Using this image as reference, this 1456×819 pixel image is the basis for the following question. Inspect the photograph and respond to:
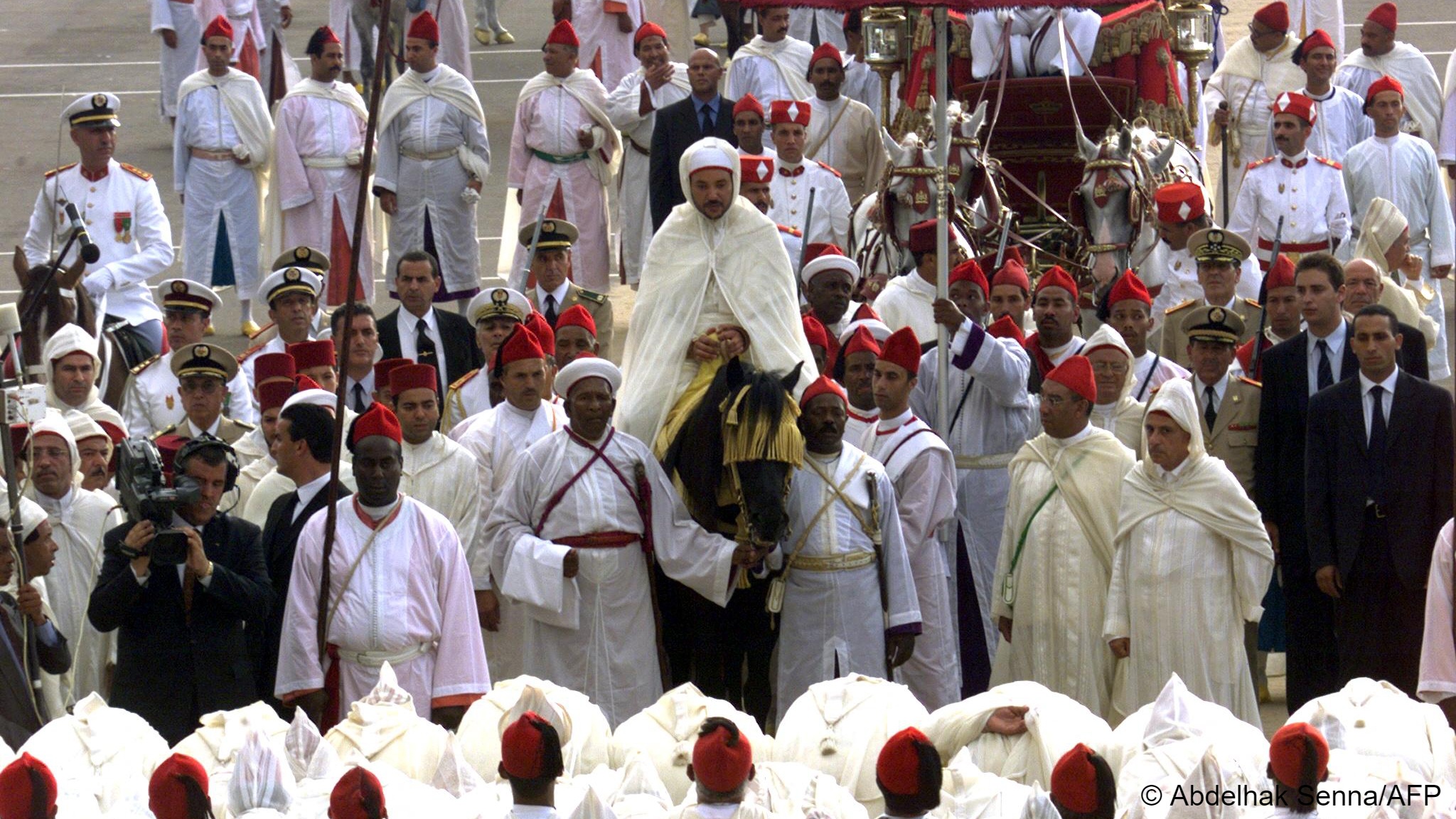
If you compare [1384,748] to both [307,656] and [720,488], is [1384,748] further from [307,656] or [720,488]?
[307,656]

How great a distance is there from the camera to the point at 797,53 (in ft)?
56.9

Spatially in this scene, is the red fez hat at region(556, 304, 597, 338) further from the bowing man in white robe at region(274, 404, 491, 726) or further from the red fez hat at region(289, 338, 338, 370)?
the bowing man in white robe at region(274, 404, 491, 726)

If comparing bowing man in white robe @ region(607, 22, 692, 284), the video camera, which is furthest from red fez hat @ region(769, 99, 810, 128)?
the video camera

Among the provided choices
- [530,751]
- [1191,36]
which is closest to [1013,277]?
[1191,36]

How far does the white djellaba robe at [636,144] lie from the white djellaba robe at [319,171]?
1573 mm

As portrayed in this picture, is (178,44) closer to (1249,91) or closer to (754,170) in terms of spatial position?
(1249,91)

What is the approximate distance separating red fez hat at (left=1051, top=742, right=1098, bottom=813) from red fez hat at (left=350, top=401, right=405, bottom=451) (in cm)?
348

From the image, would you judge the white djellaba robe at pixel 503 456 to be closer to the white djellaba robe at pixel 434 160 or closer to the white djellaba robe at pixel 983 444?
the white djellaba robe at pixel 983 444

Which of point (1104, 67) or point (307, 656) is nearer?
point (307, 656)

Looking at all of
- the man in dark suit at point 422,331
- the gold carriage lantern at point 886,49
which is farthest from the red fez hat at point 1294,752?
the gold carriage lantern at point 886,49

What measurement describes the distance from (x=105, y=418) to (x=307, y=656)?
276 centimetres

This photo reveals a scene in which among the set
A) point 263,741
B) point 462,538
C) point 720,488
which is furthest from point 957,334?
point 263,741

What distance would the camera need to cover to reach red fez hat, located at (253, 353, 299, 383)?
11047mm

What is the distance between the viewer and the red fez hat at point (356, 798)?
629 cm
